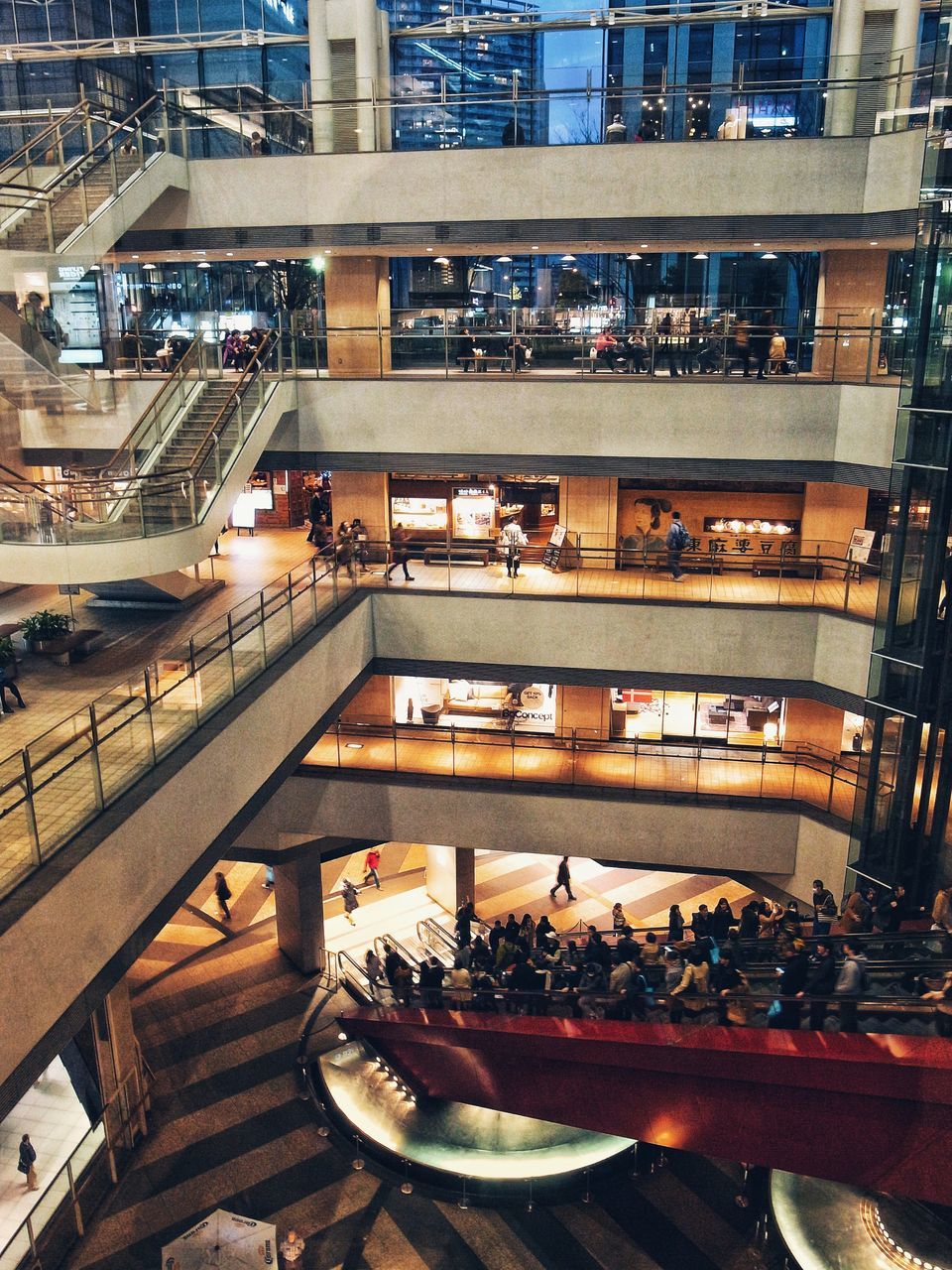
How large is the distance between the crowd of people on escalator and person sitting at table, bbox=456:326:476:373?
32.1ft

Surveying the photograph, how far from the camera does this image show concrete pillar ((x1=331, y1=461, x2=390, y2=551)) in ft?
67.2

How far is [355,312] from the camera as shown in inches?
789

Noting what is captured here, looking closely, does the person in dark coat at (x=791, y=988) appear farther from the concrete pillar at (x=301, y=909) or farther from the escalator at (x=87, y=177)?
the escalator at (x=87, y=177)

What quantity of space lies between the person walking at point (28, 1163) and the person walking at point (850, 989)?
11724 mm

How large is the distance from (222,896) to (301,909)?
3.01 meters

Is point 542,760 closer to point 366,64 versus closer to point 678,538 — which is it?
point 678,538

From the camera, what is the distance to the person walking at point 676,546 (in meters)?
17.7

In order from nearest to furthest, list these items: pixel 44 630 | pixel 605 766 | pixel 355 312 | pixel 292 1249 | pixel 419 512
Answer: pixel 292 1249, pixel 44 630, pixel 605 766, pixel 355 312, pixel 419 512

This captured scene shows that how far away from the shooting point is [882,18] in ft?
57.5

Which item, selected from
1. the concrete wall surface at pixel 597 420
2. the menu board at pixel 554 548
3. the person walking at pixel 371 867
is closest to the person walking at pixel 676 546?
the concrete wall surface at pixel 597 420

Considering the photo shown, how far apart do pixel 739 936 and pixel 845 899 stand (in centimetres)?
226

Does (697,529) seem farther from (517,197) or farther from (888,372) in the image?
(517,197)

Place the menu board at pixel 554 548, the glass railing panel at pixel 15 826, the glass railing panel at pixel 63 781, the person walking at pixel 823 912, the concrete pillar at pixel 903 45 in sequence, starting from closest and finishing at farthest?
the glass railing panel at pixel 15 826
the glass railing panel at pixel 63 781
the person walking at pixel 823 912
the concrete pillar at pixel 903 45
the menu board at pixel 554 548

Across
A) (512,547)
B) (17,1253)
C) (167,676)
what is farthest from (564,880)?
(167,676)
